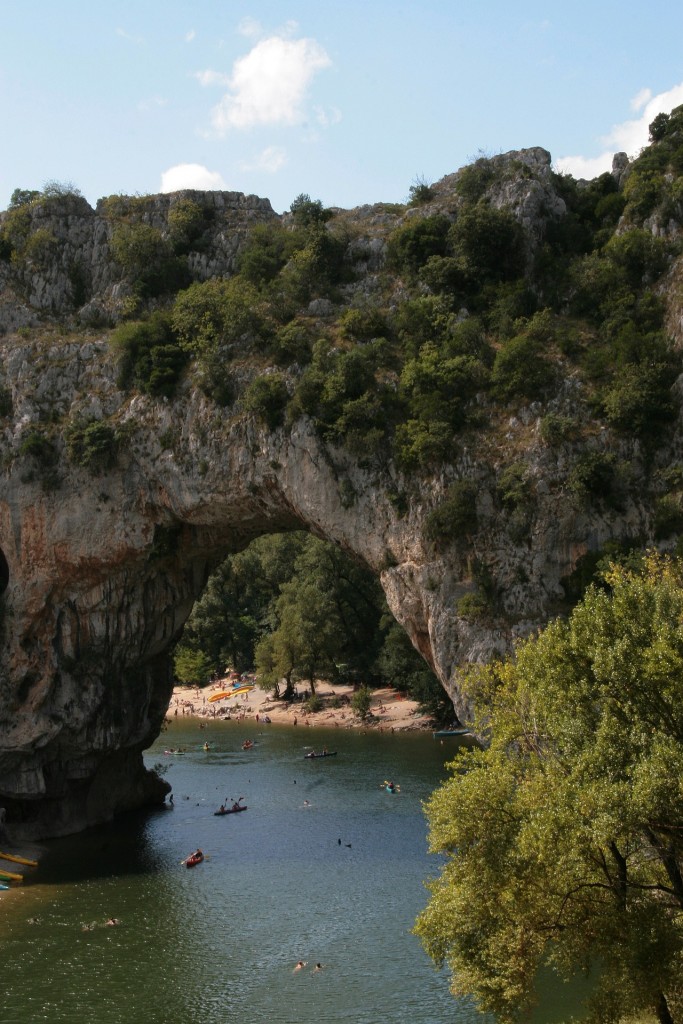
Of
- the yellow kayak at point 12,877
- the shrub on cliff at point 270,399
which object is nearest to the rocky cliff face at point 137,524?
the shrub on cliff at point 270,399

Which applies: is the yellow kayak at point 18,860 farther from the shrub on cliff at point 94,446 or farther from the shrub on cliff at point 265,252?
the shrub on cliff at point 265,252

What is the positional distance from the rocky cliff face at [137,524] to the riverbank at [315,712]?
27515 mm

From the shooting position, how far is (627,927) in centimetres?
1819

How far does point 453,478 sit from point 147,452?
554 inches

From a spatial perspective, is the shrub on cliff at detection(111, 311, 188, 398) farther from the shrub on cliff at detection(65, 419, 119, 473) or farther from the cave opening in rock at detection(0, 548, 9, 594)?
the cave opening in rock at detection(0, 548, 9, 594)

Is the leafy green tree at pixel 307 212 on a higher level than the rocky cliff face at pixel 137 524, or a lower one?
higher

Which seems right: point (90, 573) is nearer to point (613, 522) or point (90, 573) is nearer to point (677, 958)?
point (613, 522)

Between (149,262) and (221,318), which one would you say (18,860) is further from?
(149,262)

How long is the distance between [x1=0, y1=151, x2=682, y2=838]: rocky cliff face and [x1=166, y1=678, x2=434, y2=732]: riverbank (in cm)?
2751

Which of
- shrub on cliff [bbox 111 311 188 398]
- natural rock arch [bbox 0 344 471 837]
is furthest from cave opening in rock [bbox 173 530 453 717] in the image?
shrub on cliff [bbox 111 311 188 398]

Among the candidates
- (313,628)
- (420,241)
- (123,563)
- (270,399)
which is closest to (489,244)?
(420,241)

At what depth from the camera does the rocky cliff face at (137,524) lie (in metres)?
Result: 35.7

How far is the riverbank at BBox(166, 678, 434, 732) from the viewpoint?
7431cm

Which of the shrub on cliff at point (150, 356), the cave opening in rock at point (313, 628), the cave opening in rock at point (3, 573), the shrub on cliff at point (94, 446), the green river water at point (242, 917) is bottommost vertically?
the green river water at point (242, 917)
